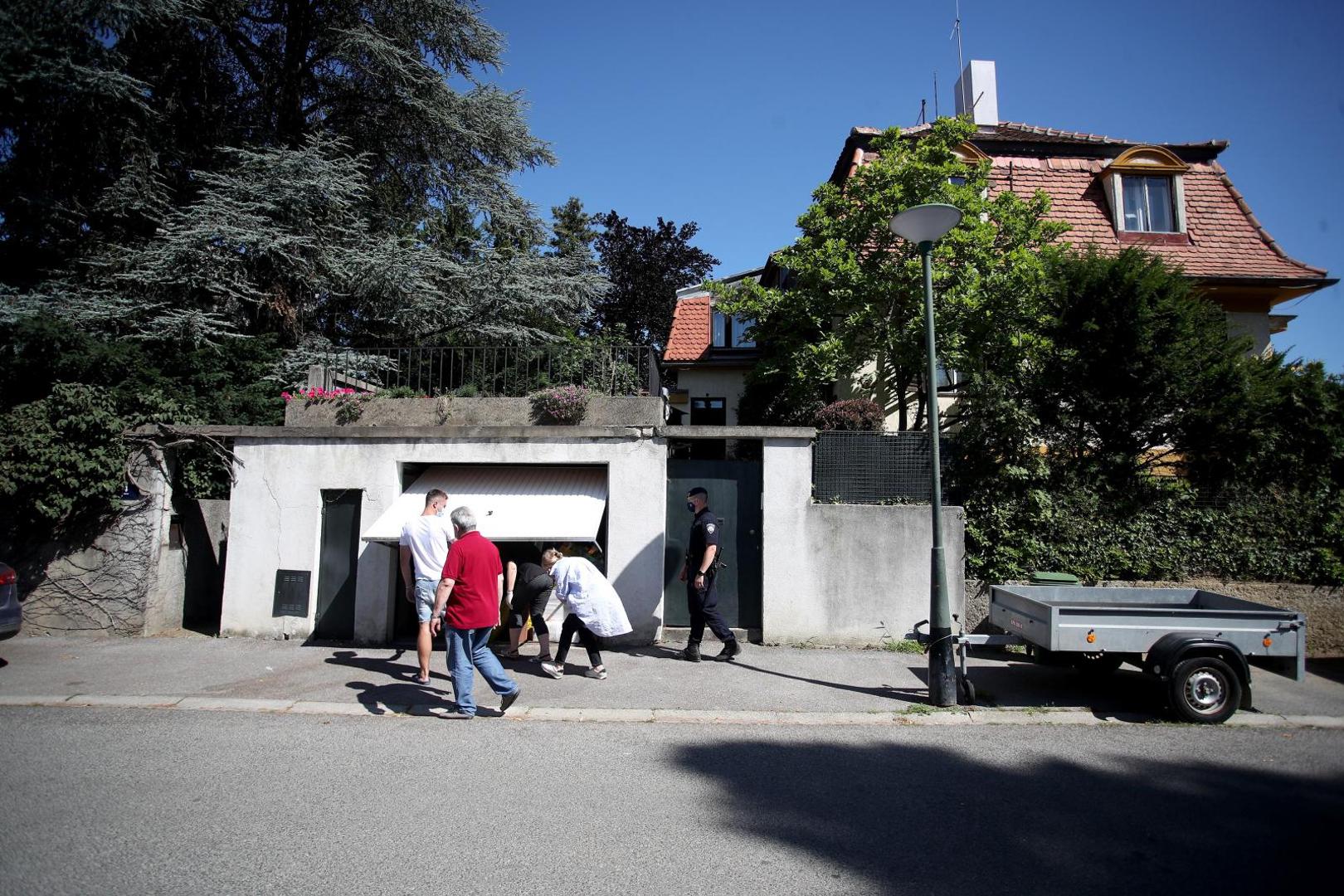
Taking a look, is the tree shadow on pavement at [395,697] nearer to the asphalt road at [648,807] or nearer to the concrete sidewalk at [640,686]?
the concrete sidewalk at [640,686]

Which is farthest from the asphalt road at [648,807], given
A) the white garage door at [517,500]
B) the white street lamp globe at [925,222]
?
the white street lamp globe at [925,222]

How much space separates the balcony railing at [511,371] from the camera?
33.0 feet

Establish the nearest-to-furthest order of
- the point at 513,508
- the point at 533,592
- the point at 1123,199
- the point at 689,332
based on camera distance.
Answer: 1. the point at 533,592
2. the point at 513,508
3. the point at 1123,199
4. the point at 689,332

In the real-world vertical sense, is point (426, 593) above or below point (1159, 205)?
below

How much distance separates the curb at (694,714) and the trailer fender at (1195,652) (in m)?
0.49

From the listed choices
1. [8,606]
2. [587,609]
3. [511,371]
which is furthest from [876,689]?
[8,606]

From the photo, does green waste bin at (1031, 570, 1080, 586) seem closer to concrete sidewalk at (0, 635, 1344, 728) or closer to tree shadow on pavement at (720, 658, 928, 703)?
concrete sidewalk at (0, 635, 1344, 728)

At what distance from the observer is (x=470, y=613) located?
5988 millimetres

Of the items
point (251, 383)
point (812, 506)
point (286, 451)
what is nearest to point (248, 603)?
point (286, 451)

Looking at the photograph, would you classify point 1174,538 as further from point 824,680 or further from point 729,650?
point 729,650

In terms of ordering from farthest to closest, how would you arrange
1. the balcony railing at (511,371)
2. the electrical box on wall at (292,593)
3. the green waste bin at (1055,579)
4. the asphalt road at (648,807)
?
the balcony railing at (511,371) → the electrical box on wall at (292,593) → the green waste bin at (1055,579) → the asphalt road at (648,807)

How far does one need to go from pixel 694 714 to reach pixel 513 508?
3569mm

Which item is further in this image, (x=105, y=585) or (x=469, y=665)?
(x=105, y=585)

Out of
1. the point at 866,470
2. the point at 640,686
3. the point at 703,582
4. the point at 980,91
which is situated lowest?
the point at 640,686
